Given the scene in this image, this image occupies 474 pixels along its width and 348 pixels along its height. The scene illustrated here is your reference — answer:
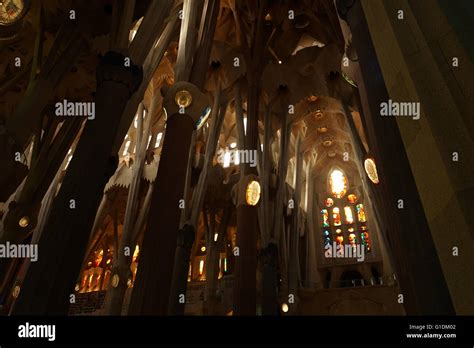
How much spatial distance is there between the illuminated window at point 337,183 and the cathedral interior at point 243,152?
113 millimetres

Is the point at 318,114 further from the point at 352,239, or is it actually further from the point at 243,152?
the point at 243,152

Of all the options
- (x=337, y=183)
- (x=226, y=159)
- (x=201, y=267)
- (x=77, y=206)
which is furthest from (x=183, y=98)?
(x=337, y=183)

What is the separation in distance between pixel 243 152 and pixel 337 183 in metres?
13.0

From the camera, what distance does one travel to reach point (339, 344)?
69.6 inches

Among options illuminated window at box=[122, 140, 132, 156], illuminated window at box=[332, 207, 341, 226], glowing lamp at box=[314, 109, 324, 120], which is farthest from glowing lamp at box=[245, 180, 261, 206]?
illuminated window at box=[332, 207, 341, 226]

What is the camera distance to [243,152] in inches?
413

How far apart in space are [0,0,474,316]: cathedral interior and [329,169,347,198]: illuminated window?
113 mm

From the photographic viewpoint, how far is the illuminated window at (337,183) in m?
21.4

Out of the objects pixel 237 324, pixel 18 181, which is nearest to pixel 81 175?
pixel 18 181

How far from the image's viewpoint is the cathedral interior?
1960 millimetres

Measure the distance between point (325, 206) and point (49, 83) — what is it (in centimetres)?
1695

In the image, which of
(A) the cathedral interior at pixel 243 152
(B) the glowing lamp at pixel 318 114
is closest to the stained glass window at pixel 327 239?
(A) the cathedral interior at pixel 243 152

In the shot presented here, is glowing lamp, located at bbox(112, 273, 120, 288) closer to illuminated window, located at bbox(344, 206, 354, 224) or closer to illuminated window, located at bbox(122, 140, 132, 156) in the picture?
illuminated window, located at bbox(122, 140, 132, 156)

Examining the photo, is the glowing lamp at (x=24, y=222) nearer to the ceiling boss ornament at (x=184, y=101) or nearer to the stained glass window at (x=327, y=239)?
the ceiling boss ornament at (x=184, y=101)
